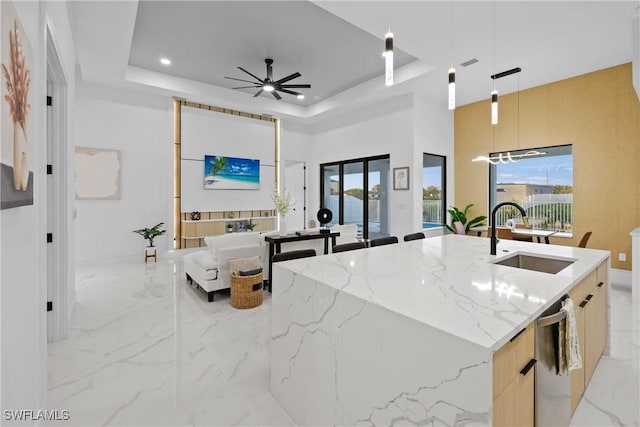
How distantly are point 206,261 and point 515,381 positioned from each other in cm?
336

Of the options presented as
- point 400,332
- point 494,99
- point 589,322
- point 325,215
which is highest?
point 494,99

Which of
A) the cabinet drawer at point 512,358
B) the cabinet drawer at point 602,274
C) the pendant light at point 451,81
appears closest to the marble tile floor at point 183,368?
the cabinet drawer at point 602,274

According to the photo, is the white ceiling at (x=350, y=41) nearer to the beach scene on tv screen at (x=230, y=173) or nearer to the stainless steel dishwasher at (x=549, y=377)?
the beach scene on tv screen at (x=230, y=173)

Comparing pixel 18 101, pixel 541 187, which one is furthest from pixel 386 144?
pixel 18 101

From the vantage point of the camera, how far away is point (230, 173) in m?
6.92

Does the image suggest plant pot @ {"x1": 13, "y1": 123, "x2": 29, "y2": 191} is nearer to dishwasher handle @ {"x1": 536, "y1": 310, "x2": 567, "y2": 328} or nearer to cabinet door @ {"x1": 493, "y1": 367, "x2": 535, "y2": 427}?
cabinet door @ {"x1": 493, "y1": 367, "x2": 535, "y2": 427}

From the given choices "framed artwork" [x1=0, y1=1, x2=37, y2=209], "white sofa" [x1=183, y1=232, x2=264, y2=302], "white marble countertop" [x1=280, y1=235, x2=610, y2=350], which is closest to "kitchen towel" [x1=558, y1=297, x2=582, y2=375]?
"white marble countertop" [x1=280, y1=235, x2=610, y2=350]

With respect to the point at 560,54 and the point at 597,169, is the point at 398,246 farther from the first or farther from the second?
the point at 597,169

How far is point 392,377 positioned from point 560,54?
5.28 m

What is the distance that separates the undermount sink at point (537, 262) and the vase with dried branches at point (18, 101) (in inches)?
103

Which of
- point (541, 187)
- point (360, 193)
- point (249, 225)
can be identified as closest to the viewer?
point (541, 187)

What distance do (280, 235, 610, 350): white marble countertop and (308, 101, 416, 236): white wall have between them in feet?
12.0

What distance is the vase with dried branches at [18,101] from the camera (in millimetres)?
1055

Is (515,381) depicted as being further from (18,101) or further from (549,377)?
(18,101)
